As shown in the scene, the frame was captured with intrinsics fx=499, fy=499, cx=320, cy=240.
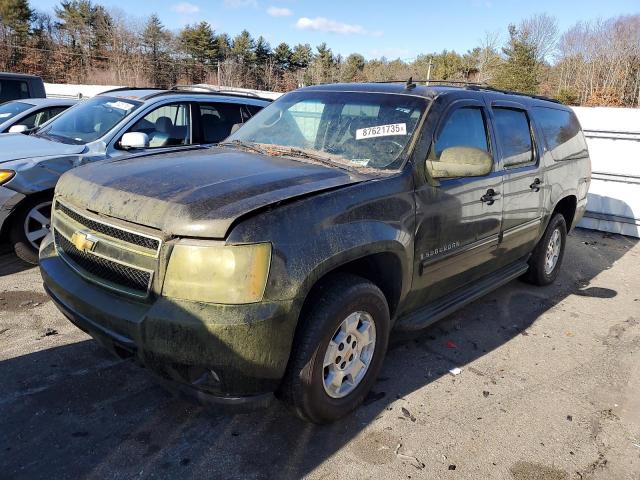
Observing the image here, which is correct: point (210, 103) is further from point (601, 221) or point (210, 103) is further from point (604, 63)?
point (604, 63)

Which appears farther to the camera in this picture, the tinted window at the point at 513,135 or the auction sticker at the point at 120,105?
the auction sticker at the point at 120,105

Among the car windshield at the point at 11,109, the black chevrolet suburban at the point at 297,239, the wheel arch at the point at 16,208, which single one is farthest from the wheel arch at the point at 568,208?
the car windshield at the point at 11,109

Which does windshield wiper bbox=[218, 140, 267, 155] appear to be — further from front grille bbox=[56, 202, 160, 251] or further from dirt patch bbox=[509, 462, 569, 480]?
dirt patch bbox=[509, 462, 569, 480]

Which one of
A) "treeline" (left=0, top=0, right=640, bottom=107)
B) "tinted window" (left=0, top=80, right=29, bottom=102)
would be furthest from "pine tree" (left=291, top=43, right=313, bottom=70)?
"tinted window" (left=0, top=80, right=29, bottom=102)

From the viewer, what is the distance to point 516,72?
31562mm

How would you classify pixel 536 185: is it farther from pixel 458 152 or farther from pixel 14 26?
pixel 14 26

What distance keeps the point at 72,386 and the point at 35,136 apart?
384cm

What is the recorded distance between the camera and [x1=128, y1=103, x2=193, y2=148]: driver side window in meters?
5.67

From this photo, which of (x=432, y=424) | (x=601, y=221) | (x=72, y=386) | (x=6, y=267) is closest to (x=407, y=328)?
(x=432, y=424)

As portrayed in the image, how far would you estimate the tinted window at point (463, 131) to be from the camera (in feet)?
11.0

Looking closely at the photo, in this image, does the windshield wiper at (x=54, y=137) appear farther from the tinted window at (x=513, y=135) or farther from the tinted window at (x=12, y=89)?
the tinted window at (x=12, y=89)

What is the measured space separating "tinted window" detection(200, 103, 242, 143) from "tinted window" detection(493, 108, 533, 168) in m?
3.54

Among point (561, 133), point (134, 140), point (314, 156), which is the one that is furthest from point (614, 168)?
point (134, 140)

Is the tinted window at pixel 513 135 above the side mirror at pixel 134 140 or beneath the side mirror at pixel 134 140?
above
